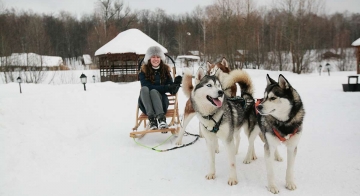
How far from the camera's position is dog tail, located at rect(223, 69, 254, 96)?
311cm

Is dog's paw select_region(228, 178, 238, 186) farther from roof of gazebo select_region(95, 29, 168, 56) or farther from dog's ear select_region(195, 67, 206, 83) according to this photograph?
roof of gazebo select_region(95, 29, 168, 56)

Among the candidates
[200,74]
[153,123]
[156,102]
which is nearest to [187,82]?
[200,74]

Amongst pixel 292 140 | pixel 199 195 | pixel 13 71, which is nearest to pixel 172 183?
pixel 199 195

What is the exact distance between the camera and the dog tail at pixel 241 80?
3.11 metres

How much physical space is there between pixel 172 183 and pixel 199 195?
39cm

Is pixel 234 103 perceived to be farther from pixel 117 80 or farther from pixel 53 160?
pixel 117 80

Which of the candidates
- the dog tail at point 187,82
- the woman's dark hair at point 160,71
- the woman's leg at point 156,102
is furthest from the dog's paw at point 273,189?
the woman's dark hair at point 160,71

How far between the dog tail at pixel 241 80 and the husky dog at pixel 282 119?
2.41 feet

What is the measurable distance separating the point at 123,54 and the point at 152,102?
46.2ft

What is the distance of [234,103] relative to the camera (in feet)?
9.84

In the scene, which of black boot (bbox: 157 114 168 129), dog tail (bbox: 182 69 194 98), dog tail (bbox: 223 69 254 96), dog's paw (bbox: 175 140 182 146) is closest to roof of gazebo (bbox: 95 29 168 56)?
black boot (bbox: 157 114 168 129)

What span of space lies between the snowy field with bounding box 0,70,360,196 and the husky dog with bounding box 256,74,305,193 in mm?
261

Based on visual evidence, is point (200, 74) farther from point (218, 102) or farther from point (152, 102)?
point (152, 102)

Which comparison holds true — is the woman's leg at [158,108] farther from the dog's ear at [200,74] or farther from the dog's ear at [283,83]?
the dog's ear at [283,83]
